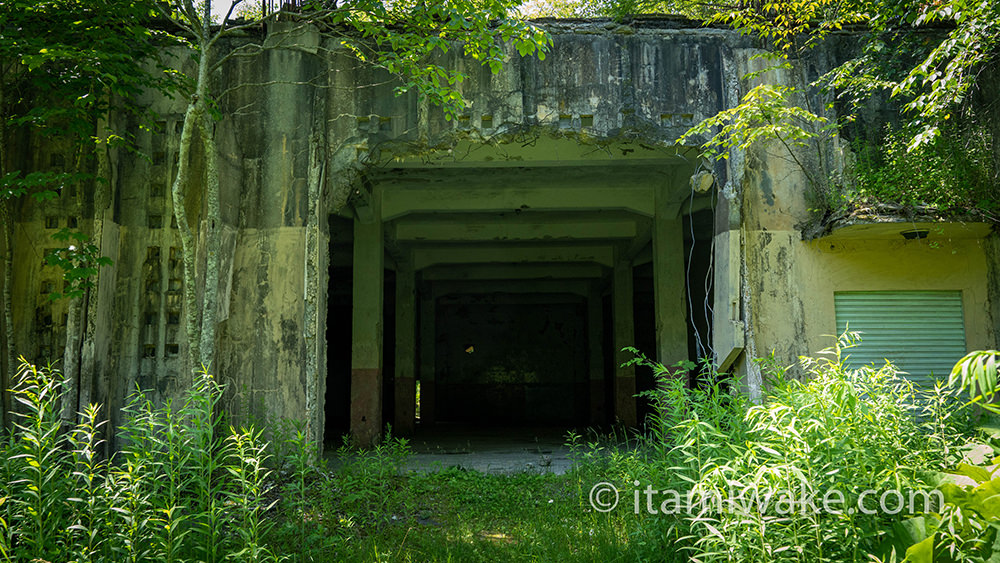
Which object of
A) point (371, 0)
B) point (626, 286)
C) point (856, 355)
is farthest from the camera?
point (626, 286)

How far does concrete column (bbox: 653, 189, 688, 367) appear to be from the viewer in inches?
476

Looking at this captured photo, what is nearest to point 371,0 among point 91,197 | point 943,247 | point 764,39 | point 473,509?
point 91,197

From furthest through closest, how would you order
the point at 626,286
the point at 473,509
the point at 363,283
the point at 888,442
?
the point at 626,286
the point at 363,283
the point at 473,509
the point at 888,442

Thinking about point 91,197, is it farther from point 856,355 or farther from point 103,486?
point 856,355

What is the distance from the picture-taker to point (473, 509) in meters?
7.03

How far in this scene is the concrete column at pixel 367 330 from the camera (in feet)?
39.7

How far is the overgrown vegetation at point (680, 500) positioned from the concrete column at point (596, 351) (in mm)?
13089

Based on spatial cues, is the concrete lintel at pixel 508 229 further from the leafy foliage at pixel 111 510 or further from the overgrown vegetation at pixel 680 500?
the leafy foliage at pixel 111 510

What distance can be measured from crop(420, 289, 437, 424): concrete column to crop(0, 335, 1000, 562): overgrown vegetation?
12.8 meters

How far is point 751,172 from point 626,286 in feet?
26.6

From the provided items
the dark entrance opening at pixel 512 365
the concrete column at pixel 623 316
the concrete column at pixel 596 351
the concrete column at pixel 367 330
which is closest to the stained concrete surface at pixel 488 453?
the concrete column at pixel 367 330

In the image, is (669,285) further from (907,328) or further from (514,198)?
(907,328)

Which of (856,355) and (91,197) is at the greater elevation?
(91,197)

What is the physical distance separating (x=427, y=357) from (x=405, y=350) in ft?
11.4
